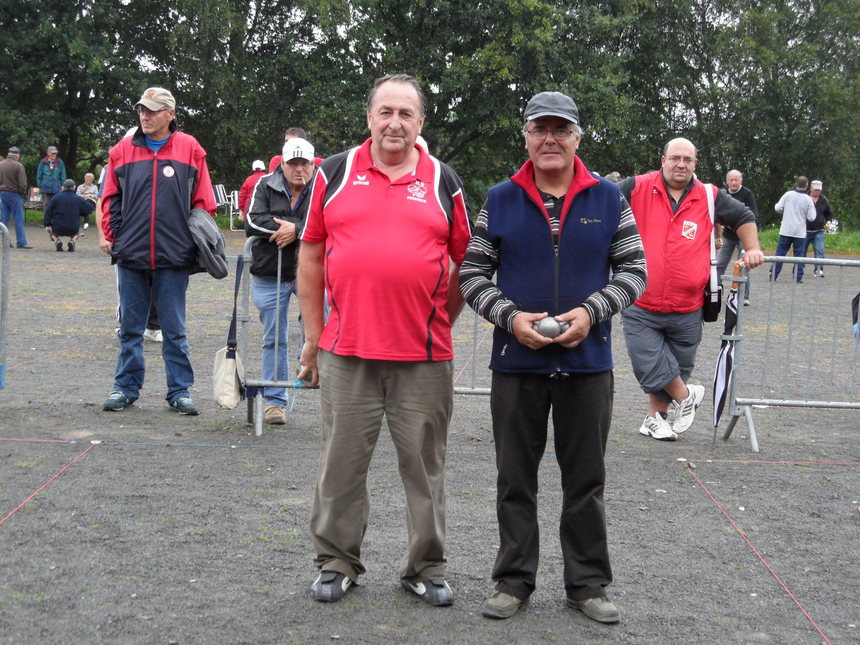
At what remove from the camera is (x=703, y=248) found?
21.5ft

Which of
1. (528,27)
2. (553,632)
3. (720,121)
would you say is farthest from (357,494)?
(720,121)

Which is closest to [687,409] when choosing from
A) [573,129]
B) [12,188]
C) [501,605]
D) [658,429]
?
[658,429]

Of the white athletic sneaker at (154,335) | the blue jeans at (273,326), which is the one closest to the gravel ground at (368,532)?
the blue jeans at (273,326)

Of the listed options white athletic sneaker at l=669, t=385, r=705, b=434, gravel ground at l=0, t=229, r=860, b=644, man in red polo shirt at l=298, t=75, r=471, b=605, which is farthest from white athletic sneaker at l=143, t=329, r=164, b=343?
man in red polo shirt at l=298, t=75, r=471, b=605

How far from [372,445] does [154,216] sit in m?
Answer: 3.30

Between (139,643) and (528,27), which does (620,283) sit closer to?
(139,643)

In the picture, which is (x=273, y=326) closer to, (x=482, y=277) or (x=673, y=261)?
(x=673, y=261)

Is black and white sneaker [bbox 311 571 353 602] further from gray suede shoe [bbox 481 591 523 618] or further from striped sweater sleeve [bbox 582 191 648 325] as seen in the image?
striped sweater sleeve [bbox 582 191 648 325]

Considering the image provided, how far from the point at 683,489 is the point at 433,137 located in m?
30.6

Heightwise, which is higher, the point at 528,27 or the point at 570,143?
the point at 528,27

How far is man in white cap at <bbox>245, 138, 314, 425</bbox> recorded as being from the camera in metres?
6.66

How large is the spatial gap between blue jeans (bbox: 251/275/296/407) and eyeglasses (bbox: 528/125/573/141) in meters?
3.20

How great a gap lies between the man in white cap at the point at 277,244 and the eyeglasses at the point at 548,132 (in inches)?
117

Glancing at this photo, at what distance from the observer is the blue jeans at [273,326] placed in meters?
6.80
